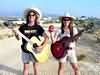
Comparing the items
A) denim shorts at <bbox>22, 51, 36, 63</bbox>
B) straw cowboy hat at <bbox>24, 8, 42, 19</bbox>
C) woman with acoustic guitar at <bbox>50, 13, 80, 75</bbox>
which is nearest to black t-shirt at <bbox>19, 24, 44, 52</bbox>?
denim shorts at <bbox>22, 51, 36, 63</bbox>

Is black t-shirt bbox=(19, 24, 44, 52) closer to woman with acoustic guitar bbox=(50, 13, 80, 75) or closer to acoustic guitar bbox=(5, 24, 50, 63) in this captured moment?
acoustic guitar bbox=(5, 24, 50, 63)

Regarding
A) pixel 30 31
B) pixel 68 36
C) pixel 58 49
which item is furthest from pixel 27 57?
pixel 68 36

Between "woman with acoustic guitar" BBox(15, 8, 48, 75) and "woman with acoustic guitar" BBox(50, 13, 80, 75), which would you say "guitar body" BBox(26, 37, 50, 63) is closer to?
"woman with acoustic guitar" BBox(15, 8, 48, 75)

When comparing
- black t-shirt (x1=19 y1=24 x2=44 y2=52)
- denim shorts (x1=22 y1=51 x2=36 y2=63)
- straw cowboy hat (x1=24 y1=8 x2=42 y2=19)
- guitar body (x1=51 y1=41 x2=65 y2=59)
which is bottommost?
denim shorts (x1=22 y1=51 x2=36 y2=63)

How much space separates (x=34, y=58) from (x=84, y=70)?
2279 mm

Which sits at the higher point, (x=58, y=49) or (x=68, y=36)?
(x=68, y=36)

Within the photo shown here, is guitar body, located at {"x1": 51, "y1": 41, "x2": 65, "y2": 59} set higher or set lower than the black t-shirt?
lower

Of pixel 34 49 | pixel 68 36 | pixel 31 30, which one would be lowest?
pixel 34 49

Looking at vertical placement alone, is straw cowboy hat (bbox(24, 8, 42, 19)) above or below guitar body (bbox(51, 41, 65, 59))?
above

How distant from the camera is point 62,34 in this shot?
7.92 metres

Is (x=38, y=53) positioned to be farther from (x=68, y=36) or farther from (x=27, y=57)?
(x=68, y=36)

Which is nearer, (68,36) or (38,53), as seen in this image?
(68,36)

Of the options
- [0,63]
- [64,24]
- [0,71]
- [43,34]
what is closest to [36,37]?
[43,34]

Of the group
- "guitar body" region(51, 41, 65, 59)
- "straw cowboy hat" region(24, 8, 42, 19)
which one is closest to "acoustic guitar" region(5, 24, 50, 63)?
"guitar body" region(51, 41, 65, 59)
